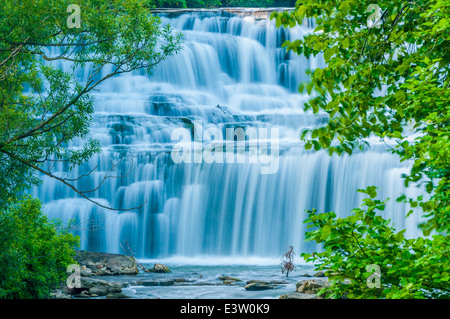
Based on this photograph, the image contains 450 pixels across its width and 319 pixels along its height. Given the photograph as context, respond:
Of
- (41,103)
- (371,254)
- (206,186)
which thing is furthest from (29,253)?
(206,186)

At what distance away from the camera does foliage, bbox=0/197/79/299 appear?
228 inches

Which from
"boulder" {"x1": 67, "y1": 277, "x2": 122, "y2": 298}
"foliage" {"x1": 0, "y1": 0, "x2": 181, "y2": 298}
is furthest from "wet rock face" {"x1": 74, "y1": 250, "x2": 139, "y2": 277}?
"foliage" {"x1": 0, "y1": 0, "x2": 181, "y2": 298}

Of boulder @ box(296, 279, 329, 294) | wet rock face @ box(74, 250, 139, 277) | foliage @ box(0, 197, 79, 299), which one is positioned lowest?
wet rock face @ box(74, 250, 139, 277)

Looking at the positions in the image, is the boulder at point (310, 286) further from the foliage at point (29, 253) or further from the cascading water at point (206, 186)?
the cascading water at point (206, 186)

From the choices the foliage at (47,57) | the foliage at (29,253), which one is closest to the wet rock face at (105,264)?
the foliage at (29,253)

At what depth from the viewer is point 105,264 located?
379 inches

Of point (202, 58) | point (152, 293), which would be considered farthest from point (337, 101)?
point (202, 58)

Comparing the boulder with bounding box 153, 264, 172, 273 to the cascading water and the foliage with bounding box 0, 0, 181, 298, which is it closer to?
the cascading water

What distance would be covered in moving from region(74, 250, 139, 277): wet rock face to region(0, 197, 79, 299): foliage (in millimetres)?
1834

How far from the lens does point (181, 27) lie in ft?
59.7

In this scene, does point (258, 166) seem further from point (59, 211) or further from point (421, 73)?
point (421, 73)

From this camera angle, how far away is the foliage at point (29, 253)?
19.0 feet

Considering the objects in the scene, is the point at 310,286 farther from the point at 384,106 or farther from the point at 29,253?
the point at 384,106

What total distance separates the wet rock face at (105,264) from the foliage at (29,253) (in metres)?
1.83
